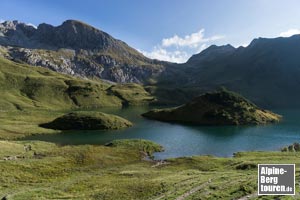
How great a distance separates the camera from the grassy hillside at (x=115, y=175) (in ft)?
154

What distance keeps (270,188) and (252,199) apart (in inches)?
112

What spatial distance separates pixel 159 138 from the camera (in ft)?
415

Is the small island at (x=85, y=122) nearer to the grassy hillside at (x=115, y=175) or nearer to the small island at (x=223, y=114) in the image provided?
the small island at (x=223, y=114)

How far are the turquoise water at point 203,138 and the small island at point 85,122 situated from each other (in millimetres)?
8193

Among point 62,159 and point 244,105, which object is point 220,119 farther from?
point 62,159

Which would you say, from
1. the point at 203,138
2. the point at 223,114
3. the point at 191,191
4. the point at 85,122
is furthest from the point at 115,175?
the point at 223,114

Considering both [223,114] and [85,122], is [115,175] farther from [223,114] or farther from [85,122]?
[223,114]

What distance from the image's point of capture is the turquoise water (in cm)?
10581

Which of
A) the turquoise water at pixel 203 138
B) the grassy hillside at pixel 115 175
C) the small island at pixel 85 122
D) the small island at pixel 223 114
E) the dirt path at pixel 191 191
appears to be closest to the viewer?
the dirt path at pixel 191 191

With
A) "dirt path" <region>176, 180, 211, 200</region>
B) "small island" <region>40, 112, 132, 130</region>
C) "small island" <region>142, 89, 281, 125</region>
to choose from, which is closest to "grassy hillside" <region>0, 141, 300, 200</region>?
"dirt path" <region>176, 180, 211, 200</region>

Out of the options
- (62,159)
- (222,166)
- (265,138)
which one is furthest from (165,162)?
(265,138)

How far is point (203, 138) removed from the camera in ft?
426

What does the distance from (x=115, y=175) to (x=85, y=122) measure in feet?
294

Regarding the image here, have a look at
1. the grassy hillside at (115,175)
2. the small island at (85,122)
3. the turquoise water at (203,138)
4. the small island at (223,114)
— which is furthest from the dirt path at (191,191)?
the small island at (223,114)
